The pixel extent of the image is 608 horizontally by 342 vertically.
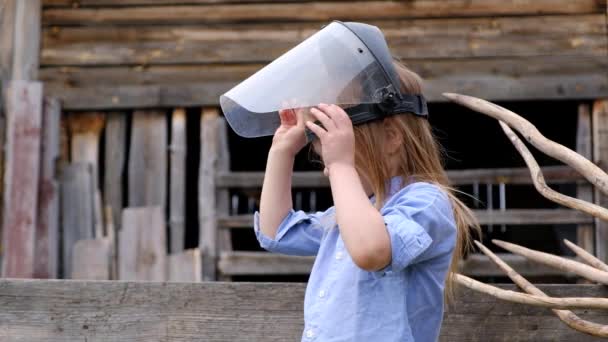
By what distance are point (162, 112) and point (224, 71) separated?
19.1 inches

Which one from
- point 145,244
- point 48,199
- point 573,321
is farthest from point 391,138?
point 48,199

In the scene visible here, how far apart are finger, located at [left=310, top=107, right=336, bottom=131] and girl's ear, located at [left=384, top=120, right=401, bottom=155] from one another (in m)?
0.14

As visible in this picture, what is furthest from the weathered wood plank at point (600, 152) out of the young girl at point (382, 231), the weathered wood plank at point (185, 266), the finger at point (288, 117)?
the finger at point (288, 117)

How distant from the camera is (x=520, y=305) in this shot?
211 centimetres

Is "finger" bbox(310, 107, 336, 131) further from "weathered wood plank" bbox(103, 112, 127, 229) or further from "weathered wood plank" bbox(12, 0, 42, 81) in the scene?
"weathered wood plank" bbox(12, 0, 42, 81)

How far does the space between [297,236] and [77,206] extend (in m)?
3.85

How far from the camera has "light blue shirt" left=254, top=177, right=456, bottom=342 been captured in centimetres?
166

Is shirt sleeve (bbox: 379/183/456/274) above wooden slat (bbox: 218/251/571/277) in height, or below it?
above

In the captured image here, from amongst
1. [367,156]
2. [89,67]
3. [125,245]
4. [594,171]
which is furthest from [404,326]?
[89,67]

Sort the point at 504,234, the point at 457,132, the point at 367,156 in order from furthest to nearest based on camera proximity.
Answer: the point at 504,234, the point at 457,132, the point at 367,156

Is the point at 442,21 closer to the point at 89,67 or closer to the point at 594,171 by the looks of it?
the point at 89,67

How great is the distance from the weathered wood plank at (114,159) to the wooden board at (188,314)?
369 centimetres

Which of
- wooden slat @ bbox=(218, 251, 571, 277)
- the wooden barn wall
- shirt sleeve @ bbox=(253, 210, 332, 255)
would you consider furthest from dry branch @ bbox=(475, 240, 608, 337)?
the wooden barn wall

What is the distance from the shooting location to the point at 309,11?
5.73m
